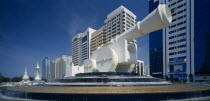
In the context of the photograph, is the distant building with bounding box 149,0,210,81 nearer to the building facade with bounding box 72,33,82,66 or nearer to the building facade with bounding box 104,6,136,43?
the building facade with bounding box 104,6,136,43

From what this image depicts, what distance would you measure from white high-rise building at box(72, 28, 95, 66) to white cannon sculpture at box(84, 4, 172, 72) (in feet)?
201

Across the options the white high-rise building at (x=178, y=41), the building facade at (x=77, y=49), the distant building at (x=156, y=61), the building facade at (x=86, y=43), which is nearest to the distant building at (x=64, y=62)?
the building facade at (x=77, y=49)

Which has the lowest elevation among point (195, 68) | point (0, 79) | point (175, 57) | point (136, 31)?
point (0, 79)

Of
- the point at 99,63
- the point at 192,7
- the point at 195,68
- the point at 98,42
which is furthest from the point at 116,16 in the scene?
the point at 99,63

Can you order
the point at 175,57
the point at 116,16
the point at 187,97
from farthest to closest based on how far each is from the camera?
1. the point at 116,16
2. the point at 175,57
3. the point at 187,97

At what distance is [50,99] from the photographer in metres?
11.9

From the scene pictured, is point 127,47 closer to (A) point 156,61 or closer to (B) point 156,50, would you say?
(B) point 156,50

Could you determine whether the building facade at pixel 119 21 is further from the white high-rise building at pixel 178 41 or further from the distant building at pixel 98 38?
the white high-rise building at pixel 178 41

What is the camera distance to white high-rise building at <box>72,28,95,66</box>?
299ft

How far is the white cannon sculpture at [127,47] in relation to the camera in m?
17.4

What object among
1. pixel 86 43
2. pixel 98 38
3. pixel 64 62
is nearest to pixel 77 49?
Answer: pixel 86 43

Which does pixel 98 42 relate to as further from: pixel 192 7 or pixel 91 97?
pixel 91 97

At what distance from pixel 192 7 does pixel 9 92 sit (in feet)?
182

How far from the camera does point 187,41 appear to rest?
50.3 metres
